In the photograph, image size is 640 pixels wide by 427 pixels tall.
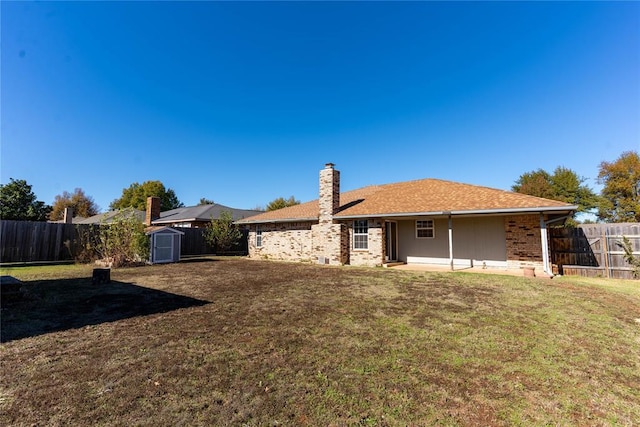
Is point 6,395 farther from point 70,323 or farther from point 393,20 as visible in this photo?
point 393,20

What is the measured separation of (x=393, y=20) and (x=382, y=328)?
547 inches

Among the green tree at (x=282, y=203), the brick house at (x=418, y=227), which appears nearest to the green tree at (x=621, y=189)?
the brick house at (x=418, y=227)

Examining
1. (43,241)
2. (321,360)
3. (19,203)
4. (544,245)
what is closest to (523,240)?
(544,245)

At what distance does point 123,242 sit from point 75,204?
49430mm

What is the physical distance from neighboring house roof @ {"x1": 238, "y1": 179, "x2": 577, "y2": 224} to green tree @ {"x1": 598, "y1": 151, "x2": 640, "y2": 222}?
82.9 ft

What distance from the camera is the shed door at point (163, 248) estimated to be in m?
16.4

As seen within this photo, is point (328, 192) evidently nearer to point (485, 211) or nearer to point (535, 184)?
point (485, 211)

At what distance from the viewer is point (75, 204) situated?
50594 millimetres

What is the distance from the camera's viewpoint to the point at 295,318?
219 inches

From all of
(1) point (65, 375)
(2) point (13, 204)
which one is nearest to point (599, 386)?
(1) point (65, 375)

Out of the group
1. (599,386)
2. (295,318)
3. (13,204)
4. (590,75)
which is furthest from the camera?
(13,204)

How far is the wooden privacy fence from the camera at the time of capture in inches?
418

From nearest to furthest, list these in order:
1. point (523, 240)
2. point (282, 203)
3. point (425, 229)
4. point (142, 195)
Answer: point (523, 240)
point (425, 229)
point (282, 203)
point (142, 195)

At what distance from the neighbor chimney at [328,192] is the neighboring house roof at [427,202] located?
495 millimetres
